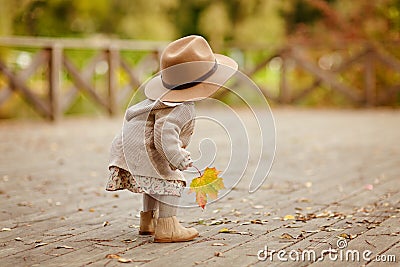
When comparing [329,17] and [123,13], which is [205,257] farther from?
[123,13]

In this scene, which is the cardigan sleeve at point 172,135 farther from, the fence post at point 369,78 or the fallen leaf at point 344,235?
the fence post at point 369,78

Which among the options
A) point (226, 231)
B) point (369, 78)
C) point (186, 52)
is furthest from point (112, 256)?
point (369, 78)

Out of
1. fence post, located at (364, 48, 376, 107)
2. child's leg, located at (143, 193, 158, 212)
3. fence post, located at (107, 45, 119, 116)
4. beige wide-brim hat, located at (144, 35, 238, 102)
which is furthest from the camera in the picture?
fence post, located at (364, 48, 376, 107)

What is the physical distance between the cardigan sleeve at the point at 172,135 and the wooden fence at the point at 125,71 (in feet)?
19.8

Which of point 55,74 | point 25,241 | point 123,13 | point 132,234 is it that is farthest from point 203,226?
point 123,13

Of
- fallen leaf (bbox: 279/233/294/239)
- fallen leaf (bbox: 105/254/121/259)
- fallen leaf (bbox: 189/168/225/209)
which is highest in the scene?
fallen leaf (bbox: 189/168/225/209)

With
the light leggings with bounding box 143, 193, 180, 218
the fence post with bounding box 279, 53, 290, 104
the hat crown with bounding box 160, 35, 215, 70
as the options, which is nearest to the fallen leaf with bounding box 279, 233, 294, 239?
the light leggings with bounding box 143, 193, 180, 218

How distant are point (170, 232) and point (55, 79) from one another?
6616mm

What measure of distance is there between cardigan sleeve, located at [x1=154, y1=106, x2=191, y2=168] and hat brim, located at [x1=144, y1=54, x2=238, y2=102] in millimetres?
57

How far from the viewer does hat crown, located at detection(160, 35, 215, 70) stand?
10.9 ft

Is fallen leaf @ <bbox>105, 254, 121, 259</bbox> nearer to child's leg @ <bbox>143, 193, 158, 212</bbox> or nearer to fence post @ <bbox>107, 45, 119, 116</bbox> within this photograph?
child's leg @ <bbox>143, 193, 158, 212</bbox>

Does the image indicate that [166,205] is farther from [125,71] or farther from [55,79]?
[125,71]

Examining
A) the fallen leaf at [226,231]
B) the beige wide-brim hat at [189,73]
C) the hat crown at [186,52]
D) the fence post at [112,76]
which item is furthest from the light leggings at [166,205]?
the fence post at [112,76]

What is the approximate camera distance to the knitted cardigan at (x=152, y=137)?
3244mm
